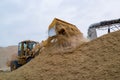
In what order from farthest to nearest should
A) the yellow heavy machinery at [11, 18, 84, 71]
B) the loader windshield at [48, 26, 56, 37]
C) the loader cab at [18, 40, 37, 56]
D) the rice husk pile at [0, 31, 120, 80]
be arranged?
the loader cab at [18, 40, 37, 56] < the loader windshield at [48, 26, 56, 37] < the yellow heavy machinery at [11, 18, 84, 71] < the rice husk pile at [0, 31, 120, 80]

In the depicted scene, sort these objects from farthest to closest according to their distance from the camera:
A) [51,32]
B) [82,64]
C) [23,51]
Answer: [23,51] < [51,32] < [82,64]

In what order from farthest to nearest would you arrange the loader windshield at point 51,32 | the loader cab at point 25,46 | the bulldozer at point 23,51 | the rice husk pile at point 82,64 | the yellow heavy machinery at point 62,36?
1. the loader cab at point 25,46
2. the bulldozer at point 23,51
3. the loader windshield at point 51,32
4. the yellow heavy machinery at point 62,36
5. the rice husk pile at point 82,64

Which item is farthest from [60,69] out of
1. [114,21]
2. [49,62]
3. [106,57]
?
[114,21]

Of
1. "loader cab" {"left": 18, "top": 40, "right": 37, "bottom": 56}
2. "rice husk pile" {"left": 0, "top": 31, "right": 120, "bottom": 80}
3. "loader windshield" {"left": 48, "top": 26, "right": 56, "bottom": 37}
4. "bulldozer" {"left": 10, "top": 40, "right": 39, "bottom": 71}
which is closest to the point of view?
"rice husk pile" {"left": 0, "top": 31, "right": 120, "bottom": 80}

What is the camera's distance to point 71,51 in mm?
7230

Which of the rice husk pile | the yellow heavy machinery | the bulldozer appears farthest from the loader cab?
the rice husk pile

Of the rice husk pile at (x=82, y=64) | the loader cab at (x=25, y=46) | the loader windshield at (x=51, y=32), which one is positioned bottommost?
the rice husk pile at (x=82, y=64)

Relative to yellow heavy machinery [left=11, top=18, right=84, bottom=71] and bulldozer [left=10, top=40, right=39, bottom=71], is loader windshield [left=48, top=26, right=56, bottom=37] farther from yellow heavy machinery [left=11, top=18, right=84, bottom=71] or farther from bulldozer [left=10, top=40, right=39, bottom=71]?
bulldozer [left=10, top=40, right=39, bottom=71]

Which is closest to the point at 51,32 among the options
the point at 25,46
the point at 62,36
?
the point at 62,36

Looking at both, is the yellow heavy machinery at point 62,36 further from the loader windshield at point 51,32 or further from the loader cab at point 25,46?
the loader cab at point 25,46

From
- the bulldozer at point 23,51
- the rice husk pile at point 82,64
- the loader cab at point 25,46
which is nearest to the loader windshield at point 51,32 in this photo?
the rice husk pile at point 82,64

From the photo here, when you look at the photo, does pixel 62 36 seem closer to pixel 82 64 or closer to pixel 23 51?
pixel 82 64

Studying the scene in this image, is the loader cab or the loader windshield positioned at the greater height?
the loader windshield

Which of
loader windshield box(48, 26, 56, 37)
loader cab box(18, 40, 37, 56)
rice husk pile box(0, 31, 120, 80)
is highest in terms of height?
loader windshield box(48, 26, 56, 37)
